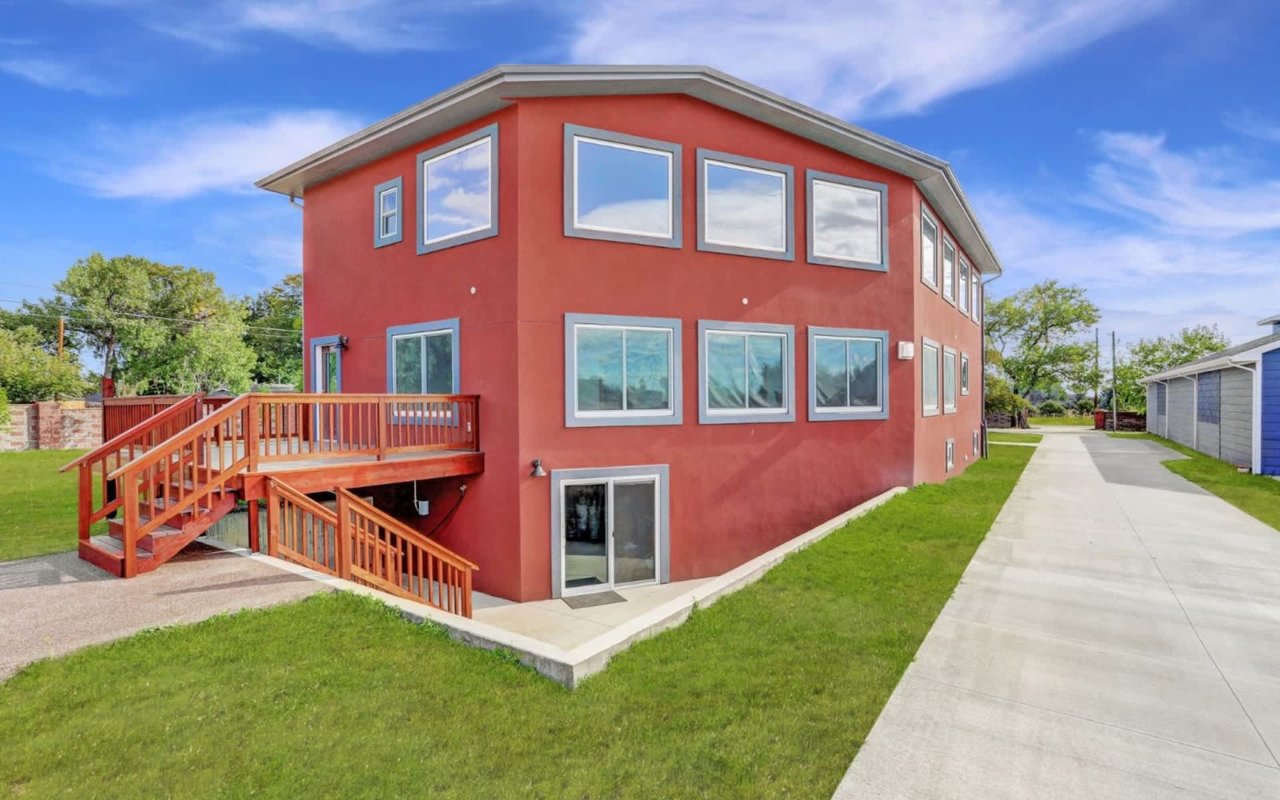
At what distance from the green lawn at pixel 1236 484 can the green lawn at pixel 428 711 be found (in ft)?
30.9

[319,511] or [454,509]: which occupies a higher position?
[319,511]

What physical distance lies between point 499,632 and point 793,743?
8.01 ft

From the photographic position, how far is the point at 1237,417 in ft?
54.7

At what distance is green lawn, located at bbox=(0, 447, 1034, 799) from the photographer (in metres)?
3.16

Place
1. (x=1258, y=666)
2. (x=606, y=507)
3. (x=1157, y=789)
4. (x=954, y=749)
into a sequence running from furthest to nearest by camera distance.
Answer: (x=606, y=507) < (x=1258, y=666) < (x=954, y=749) < (x=1157, y=789)

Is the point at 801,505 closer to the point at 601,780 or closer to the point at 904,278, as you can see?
the point at 904,278

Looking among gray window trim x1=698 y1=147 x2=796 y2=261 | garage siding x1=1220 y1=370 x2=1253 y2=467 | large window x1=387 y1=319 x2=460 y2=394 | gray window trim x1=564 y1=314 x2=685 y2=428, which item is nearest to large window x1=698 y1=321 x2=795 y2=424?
gray window trim x1=564 y1=314 x2=685 y2=428

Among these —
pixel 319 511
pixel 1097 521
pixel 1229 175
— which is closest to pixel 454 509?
pixel 319 511

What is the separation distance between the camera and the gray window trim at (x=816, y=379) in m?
10.9

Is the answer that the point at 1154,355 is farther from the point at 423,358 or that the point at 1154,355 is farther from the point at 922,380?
the point at 423,358

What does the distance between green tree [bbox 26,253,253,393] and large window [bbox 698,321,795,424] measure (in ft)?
107

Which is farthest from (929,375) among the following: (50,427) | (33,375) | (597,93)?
(33,375)

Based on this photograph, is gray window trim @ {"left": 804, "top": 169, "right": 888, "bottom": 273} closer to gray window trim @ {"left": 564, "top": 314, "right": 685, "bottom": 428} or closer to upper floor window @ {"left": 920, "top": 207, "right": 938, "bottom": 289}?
upper floor window @ {"left": 920, "top": 207, "right": 938, "bottom": 289}

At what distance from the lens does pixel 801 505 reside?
35.7 feet
